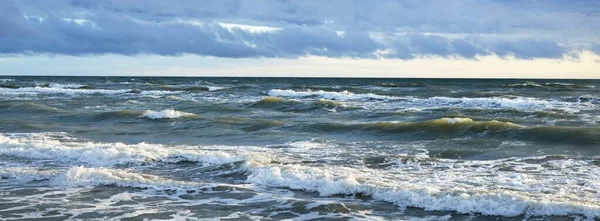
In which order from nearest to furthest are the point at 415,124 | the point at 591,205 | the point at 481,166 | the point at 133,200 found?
the point at 591,205 < the point at 133,200 < the point at 481,166 < the point at 415,124

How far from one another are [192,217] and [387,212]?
2.61m

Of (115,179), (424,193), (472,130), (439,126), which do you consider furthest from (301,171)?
(439,126)

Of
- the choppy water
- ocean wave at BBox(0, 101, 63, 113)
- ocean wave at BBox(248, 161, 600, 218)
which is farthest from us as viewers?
ocean wave at BBox(0, 101, 63, 113)

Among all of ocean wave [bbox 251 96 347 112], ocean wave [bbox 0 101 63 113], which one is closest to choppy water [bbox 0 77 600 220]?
ocean wave [bbox 0 101 63 113]

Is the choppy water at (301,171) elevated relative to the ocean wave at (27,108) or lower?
elevated

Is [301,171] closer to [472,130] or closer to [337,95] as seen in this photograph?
[472,130]

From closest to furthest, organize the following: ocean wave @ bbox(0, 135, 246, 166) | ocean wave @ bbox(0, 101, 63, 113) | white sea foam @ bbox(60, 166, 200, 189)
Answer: white sea foam @ bbox(60, 166, 200, 189) → ocean wave @ bbox(0, 135, 246, 166) → ocean wave @ bbox(0, 101, 63, 113)

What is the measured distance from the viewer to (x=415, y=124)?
64.5 feet

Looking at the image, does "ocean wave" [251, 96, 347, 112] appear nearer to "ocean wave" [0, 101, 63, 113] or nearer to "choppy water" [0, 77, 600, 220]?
"choppy water" [0, 77, 600, 220]

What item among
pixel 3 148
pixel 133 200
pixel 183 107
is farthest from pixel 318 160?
pixel 183 107

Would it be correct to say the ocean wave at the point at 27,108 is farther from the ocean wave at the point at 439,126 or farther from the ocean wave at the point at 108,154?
the ocean wave at the point at 439,126

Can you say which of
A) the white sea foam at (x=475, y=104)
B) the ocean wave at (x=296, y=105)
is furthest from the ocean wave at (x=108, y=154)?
the white sea foam at (x=475, y=104)

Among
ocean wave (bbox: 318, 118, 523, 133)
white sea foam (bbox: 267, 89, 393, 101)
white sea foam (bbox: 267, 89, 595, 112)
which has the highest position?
ocean wave (bbox: 318, 118, 523, 133)

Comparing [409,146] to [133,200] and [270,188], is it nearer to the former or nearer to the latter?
[270,188]
